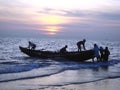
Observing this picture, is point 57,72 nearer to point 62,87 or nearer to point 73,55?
point 62,87

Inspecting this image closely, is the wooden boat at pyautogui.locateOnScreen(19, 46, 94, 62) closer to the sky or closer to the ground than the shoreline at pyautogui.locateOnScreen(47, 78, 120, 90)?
closer to the sky

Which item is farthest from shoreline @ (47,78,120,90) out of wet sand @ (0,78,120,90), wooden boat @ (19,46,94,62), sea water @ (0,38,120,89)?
wooden boat @ (19,46,94,62)

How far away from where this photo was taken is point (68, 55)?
31156 millimetres

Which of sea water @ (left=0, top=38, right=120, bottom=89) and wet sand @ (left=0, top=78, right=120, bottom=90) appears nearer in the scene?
wet sand @ (left=0, top=78, right=120, bottom=90)

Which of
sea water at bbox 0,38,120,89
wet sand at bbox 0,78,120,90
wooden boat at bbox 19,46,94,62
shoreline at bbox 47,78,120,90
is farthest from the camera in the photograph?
wooden boat at bbox 19,46,94,62

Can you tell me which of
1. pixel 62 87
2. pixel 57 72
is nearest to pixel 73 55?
pixel 57 72

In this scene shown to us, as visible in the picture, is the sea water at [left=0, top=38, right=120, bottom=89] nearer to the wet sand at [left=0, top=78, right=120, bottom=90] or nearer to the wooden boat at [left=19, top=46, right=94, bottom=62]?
the wet sand at [left=0, top=78, right=120, bottom=90]

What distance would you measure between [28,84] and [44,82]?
1043mm

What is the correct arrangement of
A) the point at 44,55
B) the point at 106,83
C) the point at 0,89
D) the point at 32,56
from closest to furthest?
the point at 0,89 < the point at 106,83 < the point at 44,55 < the point at 32,56

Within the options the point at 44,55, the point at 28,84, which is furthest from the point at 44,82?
the point at 44,55

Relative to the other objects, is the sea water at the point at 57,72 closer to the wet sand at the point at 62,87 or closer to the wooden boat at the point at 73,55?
the wet sand at the point at 62,87

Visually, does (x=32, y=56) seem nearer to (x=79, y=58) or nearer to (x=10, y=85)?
(x=79, y=58)

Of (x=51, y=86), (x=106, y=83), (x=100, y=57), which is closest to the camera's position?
(x=51, y=86)

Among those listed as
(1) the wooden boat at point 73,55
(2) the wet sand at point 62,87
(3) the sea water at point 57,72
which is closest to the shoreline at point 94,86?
(2) the wet sand at point 62,87
